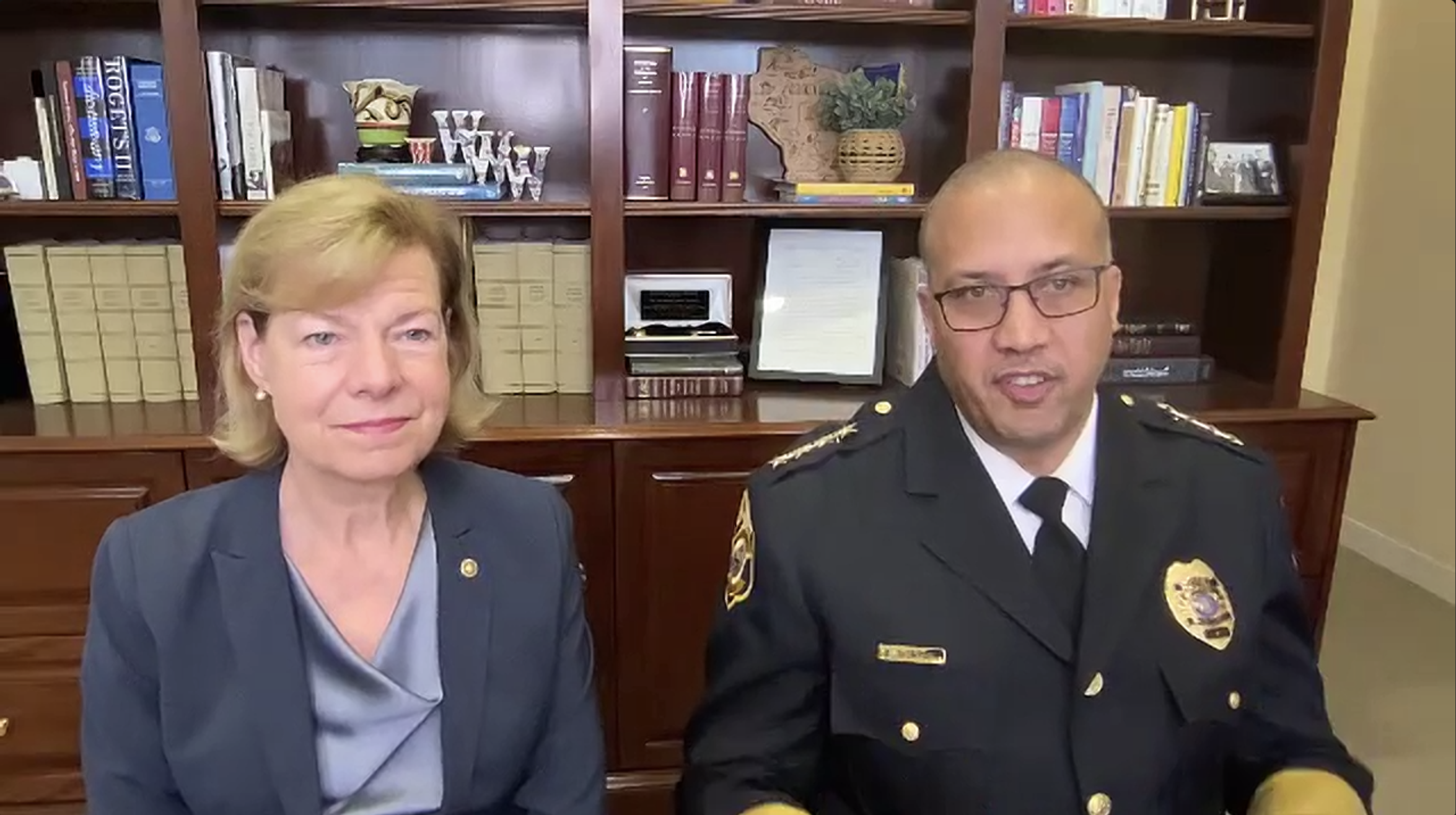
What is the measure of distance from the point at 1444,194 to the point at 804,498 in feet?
3.18

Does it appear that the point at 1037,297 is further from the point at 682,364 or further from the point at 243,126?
the point at 243,126

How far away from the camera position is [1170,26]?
7.70ft

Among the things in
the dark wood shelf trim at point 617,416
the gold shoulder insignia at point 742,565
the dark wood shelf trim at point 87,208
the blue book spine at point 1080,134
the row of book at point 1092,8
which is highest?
the row of book at point 1092,8

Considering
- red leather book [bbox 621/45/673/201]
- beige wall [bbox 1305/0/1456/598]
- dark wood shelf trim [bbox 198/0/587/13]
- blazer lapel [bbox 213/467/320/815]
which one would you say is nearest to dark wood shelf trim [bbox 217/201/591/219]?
red leather book [bbox 621/45/673/201]

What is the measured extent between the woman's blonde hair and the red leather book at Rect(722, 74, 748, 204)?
110cm

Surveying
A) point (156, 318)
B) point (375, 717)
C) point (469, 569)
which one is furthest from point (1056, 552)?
point (156, 318)

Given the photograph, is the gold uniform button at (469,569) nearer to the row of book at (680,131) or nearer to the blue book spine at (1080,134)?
the row of book at (680,131)

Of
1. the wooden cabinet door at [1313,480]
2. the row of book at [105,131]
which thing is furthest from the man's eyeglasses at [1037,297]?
the row of book at [105,131]

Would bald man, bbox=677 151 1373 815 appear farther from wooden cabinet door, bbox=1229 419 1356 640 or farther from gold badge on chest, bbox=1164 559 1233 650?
wooden cabinet door, bbox=1229 419 1356 640

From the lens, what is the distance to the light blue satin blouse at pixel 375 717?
1.25 meters

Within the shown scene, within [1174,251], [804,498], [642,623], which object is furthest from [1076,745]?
[1174,251]

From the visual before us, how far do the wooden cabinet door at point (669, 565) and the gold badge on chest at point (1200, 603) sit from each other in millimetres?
974

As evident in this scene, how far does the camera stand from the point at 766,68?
2.54 m

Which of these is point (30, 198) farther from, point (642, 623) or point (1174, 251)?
point (1174, 251)
